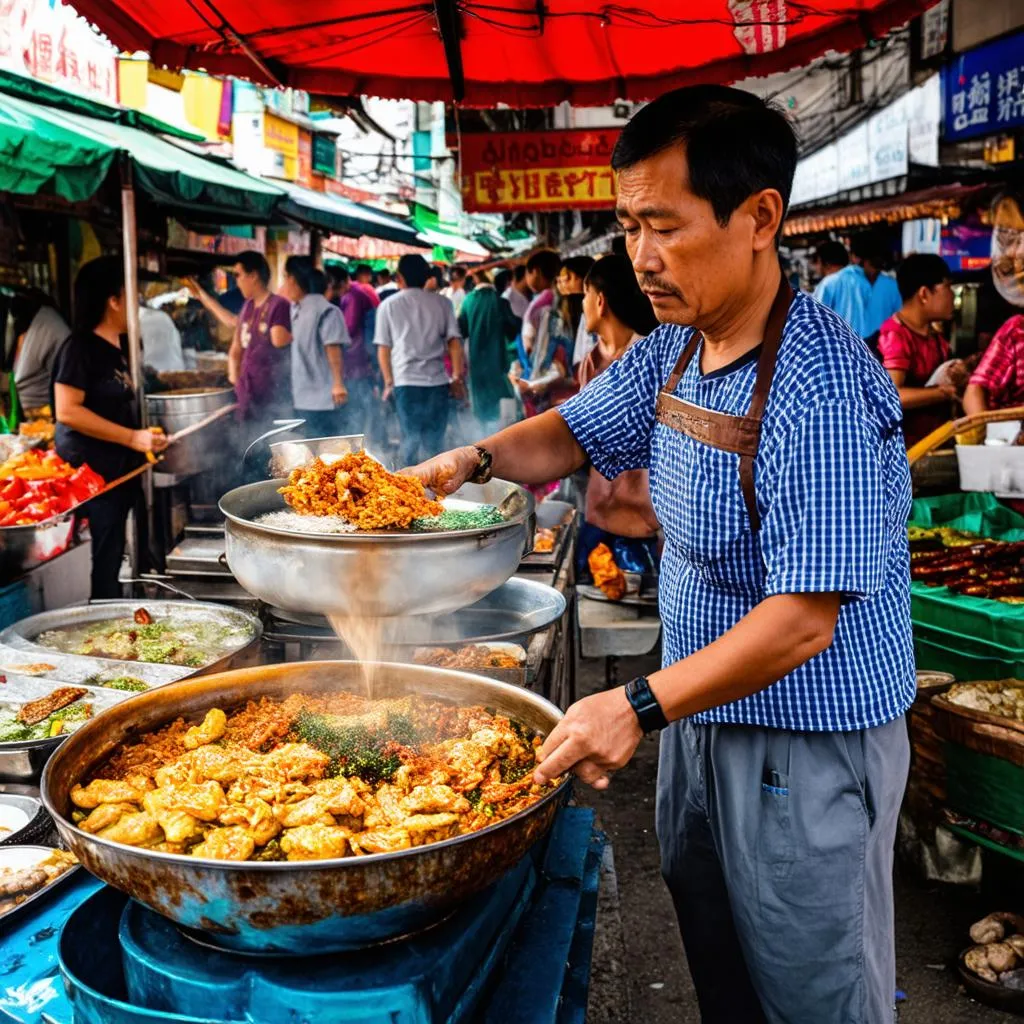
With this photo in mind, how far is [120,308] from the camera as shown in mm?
5770

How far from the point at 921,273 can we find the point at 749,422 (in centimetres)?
472

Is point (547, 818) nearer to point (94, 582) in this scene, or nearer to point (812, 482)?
point (812, 482)

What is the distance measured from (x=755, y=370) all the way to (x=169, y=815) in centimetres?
145

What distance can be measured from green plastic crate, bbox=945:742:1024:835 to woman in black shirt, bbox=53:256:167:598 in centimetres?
453

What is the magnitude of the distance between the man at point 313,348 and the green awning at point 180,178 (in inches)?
29.5

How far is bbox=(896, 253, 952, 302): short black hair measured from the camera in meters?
5.95

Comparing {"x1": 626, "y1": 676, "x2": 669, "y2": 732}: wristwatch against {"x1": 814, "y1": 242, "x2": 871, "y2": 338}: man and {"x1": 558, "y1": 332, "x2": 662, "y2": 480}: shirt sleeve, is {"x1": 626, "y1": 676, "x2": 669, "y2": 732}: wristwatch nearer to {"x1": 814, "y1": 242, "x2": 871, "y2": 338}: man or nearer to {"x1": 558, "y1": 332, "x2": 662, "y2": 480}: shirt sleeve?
{"x1": 558, "y1": 332, "x2": 662, "y2": 480}: shirt sleeve

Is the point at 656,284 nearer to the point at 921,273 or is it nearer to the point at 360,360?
the point at 921,273

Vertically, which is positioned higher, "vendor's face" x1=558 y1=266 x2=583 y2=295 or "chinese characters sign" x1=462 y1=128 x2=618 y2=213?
"chinese characters sign" x1=462 y1=128 x2=618 y2=213

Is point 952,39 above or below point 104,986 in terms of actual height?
above

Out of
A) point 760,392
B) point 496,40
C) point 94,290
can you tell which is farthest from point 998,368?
point 94,290

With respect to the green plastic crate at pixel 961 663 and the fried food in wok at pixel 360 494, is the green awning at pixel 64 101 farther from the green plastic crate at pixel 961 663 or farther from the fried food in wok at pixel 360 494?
the green plastic crate at pixel 961 663

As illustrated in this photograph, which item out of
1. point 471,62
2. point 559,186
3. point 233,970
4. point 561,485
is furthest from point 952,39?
point 233,970

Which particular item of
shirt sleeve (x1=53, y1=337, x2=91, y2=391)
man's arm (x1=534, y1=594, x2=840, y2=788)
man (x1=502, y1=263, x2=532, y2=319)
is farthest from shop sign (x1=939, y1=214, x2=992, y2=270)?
man's arm (x1=534, y1=594, x2=840, y2=788)
